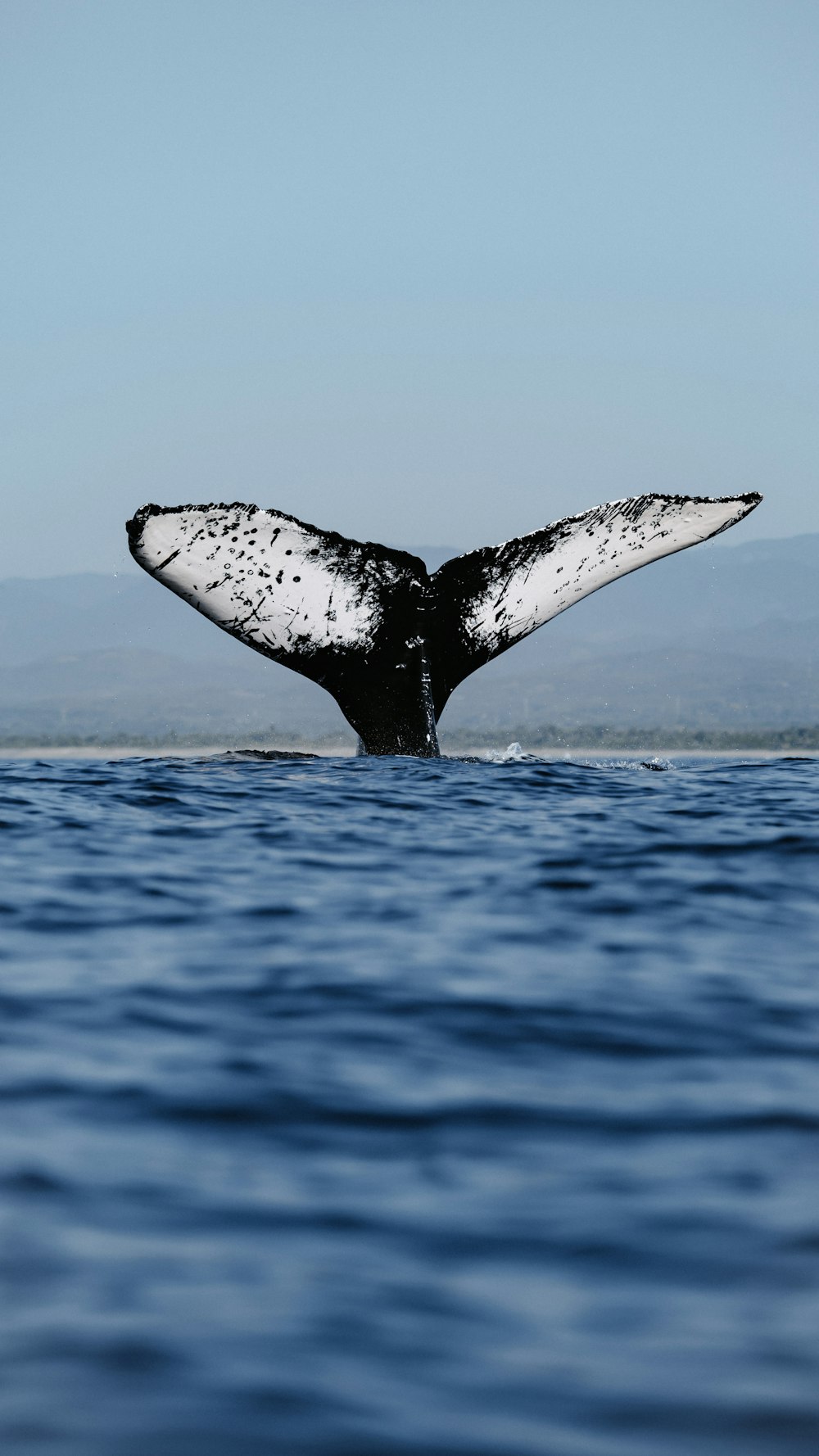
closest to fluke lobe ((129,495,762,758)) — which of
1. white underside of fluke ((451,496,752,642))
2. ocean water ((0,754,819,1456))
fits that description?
white underside of fluke ((451,496,752,642))

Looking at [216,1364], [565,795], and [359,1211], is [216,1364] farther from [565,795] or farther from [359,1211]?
[565,795]

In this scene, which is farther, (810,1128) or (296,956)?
(296,956)

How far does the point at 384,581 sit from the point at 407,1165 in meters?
7.49

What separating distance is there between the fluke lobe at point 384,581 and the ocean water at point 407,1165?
332 centimetres

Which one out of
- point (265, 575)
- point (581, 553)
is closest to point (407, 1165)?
point (265, 575)

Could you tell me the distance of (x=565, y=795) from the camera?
36.0 feet

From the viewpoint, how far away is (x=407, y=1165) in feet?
11.1

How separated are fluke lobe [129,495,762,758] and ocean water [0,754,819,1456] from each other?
3.32 meters

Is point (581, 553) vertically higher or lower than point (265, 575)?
higher

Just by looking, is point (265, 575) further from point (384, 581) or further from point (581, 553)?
point (581, 553)

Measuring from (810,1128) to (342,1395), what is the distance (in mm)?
1607

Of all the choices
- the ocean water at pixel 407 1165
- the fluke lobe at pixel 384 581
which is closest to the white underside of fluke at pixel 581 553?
the fluke lobe at pixel 384 581

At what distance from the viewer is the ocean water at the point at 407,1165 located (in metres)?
2.45

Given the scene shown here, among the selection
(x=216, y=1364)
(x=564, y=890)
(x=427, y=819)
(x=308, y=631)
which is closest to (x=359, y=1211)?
(x=216, y=1364)
